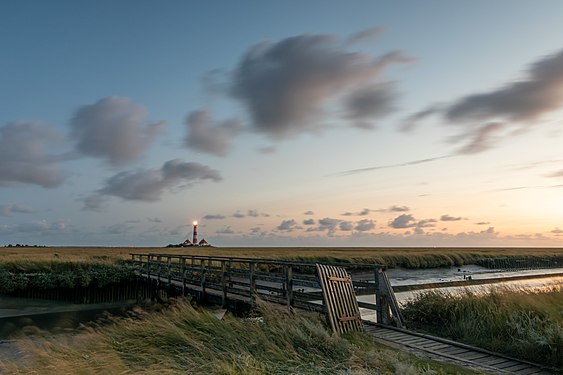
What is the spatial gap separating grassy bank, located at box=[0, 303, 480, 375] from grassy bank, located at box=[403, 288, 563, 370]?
2.22m

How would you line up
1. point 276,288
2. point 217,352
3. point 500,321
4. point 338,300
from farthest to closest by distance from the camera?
point 276,288, point 338,300, point 500,321, point 217,352

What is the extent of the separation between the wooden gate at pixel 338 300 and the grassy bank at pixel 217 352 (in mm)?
630

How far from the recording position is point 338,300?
35.0 feet

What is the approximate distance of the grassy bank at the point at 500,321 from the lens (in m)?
8.54

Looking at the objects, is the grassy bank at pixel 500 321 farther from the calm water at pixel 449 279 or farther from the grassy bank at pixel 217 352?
the grassy bank at pixel 217 352

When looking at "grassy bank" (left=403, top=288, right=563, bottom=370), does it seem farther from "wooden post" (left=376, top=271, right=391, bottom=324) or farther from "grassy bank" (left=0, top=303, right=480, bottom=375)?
"grassy bank" (left=0, top=303, right=480, bottom=375)

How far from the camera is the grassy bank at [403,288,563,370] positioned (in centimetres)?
854

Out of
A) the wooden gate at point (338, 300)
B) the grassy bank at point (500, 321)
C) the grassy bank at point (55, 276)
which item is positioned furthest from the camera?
the grassy bank at point (55, 276)

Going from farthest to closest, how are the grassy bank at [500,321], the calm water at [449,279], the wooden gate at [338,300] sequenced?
the calm water at [449,279] < the wooden gate at [338,300] < the grassy bank at [500,321]

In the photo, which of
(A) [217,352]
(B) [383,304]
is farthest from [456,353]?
(A) [217,352]

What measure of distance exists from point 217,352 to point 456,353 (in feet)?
15.9

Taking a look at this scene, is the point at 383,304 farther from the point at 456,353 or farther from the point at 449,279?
the point at 449,279

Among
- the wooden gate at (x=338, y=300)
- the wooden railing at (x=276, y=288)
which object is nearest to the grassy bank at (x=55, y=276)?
the wooden railing at (x=276, y=288)

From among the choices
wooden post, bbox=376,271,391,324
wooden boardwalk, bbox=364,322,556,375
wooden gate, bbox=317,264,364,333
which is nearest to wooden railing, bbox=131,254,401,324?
wooden post, bbox=376,271,391,324
